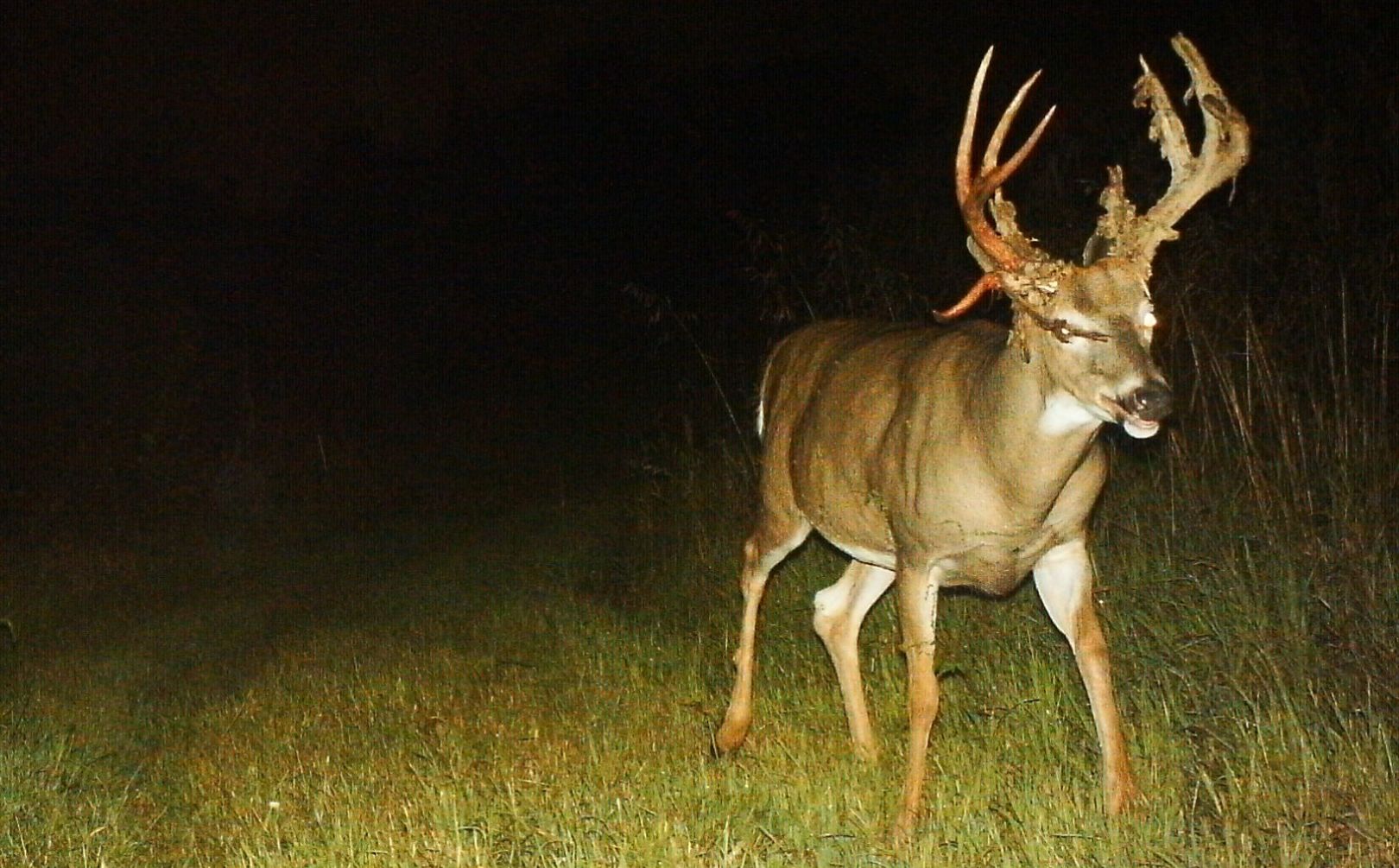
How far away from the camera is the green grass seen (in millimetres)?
5465

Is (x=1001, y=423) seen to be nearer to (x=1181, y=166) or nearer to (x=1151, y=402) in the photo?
(x=1151, y=402)

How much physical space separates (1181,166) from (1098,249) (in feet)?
1.22

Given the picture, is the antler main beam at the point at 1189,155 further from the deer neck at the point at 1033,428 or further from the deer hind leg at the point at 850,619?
the deer hind leg at the point at 850,619

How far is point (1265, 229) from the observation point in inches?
358

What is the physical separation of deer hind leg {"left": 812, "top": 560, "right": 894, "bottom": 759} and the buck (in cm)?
1

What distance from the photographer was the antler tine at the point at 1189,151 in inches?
219

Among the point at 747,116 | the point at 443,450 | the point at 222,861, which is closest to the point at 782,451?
the point at 222,861

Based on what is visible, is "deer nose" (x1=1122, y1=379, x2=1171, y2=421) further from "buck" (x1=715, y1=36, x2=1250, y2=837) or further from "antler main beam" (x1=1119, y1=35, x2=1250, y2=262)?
"antler main beam" (x1=1119, y1=35, x2=1250, y2=262)

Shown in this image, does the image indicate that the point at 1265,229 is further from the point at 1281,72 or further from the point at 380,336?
the point at 380,336

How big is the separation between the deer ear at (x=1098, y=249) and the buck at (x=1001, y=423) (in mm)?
12

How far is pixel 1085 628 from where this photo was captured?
616cm

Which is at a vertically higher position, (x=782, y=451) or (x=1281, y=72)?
(x=1281, y=72)

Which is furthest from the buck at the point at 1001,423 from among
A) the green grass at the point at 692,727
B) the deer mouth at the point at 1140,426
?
the green grass at the point at 692,727

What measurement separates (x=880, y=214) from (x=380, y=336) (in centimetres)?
1783
